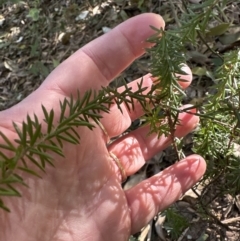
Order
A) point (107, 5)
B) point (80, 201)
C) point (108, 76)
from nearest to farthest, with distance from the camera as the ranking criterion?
point (80, 201) → point (108, 76) → point (107, 5)

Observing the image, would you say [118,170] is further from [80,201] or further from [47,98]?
[47,98]

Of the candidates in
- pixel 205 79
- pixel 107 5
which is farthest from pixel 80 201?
pixel 107 5

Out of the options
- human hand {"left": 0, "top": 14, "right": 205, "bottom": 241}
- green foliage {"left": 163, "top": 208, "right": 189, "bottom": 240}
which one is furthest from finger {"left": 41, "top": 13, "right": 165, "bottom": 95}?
green foliage {"left": 163, "top": 208, "right": 189, "bottom": 240}

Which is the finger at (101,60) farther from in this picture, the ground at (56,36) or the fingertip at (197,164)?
the ground at (56,36)

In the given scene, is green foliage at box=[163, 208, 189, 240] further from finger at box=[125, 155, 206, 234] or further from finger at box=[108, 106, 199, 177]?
finger at box=[108, 106, 199, 177]

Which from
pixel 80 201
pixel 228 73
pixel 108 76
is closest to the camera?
pixel 228 73

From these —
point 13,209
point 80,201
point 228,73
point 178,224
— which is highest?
point 228,73

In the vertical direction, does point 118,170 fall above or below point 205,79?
above

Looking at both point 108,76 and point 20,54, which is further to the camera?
point 20,54
